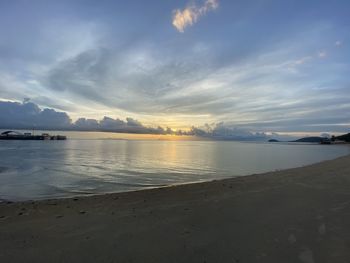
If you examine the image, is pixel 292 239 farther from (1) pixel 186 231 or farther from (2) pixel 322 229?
(1) pixel 186 231

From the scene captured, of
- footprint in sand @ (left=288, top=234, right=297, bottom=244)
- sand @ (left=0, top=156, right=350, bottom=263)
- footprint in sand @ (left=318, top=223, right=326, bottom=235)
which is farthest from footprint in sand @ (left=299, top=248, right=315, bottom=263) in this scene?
footprint in sand @ (left=318, top=223, right=326, bottom=235)

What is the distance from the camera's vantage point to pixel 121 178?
19.4m

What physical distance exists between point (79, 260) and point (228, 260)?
2545 millimetres

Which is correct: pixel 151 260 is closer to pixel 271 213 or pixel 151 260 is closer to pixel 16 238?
pixel 16 238

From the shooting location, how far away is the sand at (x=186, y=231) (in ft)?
15.9

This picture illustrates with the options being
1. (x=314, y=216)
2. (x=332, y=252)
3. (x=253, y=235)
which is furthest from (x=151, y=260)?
(x=314, y=216)

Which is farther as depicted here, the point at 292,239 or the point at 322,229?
the point at 322,229

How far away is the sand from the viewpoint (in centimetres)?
485

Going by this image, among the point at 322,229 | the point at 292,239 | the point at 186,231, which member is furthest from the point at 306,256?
the point at 186,231

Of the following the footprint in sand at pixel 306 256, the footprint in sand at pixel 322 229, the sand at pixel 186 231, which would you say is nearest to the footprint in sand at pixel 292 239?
the sand at pixel 186 231

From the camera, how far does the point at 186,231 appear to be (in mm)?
6082

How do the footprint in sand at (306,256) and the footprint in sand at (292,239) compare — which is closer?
the footprint in sand at (306,256)

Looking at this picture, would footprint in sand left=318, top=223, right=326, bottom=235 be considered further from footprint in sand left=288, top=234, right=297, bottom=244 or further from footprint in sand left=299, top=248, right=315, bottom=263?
footprint in sand left=299, top=248, right=315, bottom=263

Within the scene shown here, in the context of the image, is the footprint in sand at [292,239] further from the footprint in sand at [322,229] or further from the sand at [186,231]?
the footprint in sand at [322,229]
